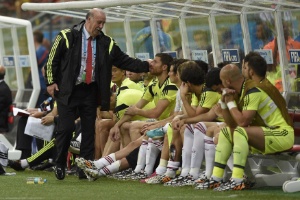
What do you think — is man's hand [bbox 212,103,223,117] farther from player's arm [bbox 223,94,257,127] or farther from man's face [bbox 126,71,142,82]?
man's face [bbox 126,71,142,82]

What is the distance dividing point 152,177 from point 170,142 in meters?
0.50

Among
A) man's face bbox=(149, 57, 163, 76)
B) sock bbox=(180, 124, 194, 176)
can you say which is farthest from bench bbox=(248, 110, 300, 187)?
man's face bbox=(149, 57, 163, 76)

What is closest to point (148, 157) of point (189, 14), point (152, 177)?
point (152, 177)

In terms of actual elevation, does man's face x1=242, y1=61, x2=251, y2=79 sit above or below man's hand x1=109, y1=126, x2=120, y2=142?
above

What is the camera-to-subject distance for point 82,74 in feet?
52.9

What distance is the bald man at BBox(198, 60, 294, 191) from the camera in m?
13.9

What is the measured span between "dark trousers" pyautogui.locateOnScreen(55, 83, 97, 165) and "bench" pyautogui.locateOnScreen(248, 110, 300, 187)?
207cm

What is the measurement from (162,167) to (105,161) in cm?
110

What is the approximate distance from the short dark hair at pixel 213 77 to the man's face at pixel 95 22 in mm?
1600

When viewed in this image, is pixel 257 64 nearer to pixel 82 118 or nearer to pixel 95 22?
pixel 95 22

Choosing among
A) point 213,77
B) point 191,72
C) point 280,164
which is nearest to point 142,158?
point 191,72

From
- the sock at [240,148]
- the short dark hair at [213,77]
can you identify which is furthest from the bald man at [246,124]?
the short dark hair at [213,77]

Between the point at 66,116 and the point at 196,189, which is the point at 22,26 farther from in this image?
the point at 196,189

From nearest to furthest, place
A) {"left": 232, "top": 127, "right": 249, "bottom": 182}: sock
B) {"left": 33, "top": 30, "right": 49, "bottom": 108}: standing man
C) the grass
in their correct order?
1. the grass
2. {"left": 232, "top": 127, "right": 249, "bottom": 182}: sock
3. {"left": 33, "top": 30, "right": 49, "bottom": 108}: standing man
